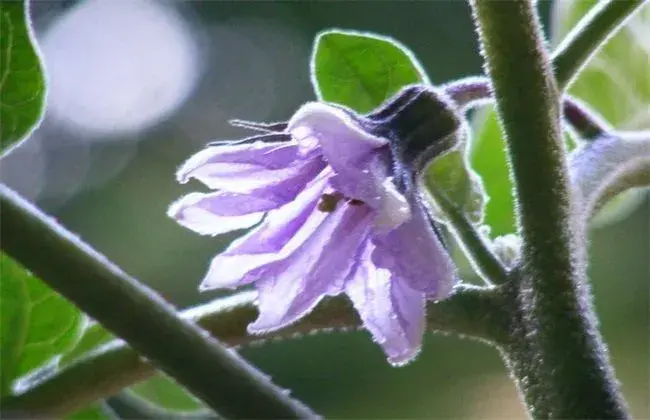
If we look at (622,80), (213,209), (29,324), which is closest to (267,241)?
(213,209)

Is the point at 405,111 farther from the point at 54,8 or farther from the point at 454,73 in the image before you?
the point at 54,8

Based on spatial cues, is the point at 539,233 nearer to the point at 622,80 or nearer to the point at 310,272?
the point at 310,272

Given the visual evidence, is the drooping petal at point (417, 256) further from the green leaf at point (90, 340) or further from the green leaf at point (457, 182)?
the green leaf at point (90, 340)

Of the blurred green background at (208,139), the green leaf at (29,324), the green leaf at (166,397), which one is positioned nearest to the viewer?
the green leaf at (29,324)

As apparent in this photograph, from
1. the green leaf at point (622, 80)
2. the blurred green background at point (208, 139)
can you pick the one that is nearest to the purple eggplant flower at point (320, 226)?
the green leaf at point (622, 80)

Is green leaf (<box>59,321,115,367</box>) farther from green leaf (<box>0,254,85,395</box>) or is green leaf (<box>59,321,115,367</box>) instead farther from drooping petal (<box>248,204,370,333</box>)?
drooping petal (<box>248,204,370,333</box>)

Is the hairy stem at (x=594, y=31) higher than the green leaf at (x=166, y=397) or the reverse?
higher
